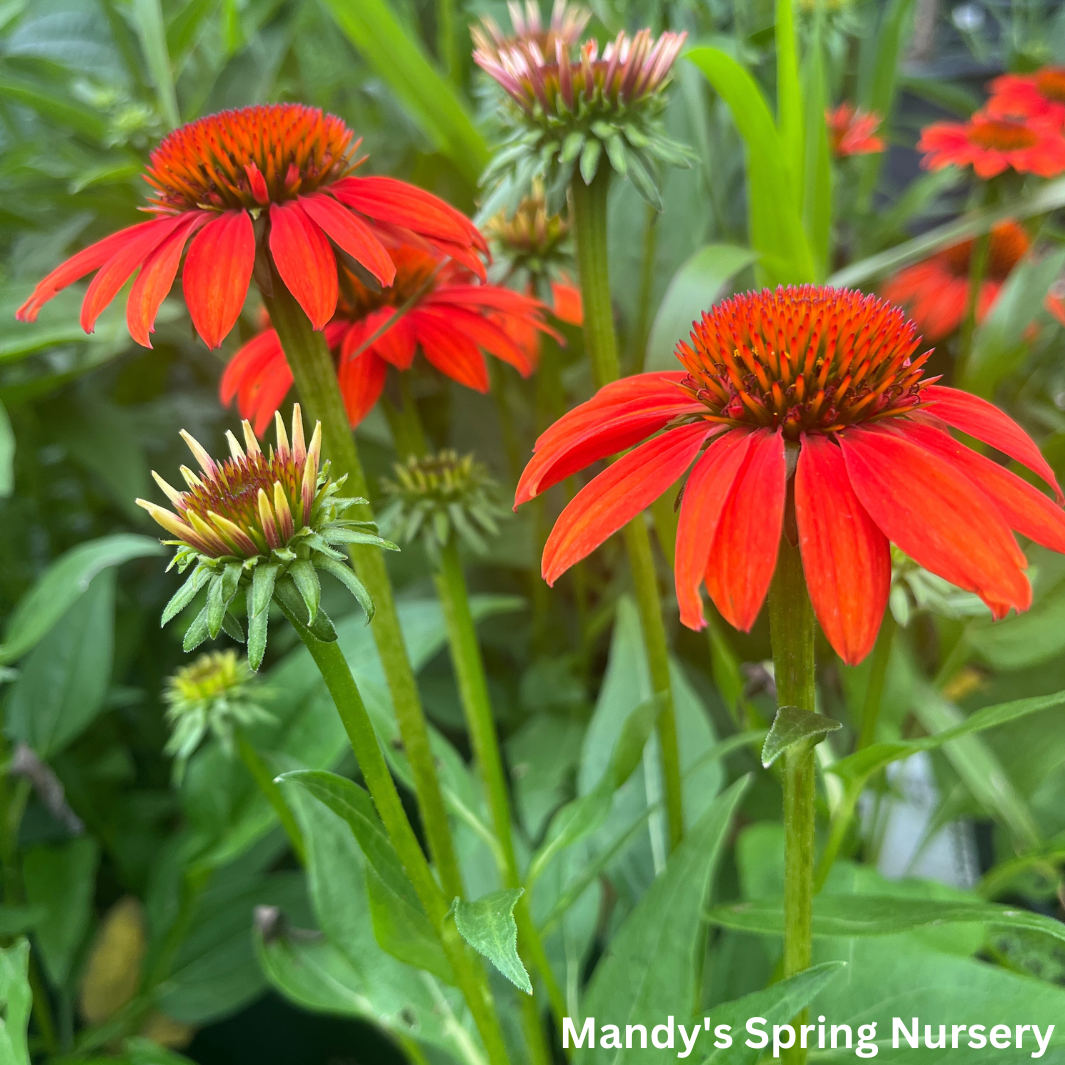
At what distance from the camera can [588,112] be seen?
0.38m

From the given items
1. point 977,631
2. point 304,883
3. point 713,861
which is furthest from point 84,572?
point 977,631

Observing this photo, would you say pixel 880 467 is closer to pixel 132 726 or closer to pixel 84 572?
pixel 84 572

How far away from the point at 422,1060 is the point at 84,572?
339 millimetres

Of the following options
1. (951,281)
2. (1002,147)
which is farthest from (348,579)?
(951,281)

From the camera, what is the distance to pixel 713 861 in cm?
40

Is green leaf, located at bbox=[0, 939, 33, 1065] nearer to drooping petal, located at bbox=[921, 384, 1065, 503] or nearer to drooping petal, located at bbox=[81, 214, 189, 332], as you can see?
drooping petal, located at bbox=[81, 214, 189, 332]

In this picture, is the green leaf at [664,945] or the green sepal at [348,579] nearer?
the green sepal at [348,579]

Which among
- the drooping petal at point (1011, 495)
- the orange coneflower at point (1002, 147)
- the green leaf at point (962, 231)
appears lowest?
the drooping petal at point (1011, 495)

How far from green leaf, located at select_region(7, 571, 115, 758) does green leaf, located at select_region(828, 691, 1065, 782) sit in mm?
523

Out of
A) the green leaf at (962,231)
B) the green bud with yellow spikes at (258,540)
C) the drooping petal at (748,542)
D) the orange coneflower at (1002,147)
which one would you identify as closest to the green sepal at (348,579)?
the green bud with yellow spikes at (258,540)

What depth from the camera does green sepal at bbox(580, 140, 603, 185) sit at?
36cm

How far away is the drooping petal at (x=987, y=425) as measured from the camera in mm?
279

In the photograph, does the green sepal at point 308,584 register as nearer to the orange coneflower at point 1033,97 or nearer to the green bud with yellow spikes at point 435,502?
the green bud with yellow spikes at point 435,502

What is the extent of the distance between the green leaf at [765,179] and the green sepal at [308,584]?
31 centimetres
